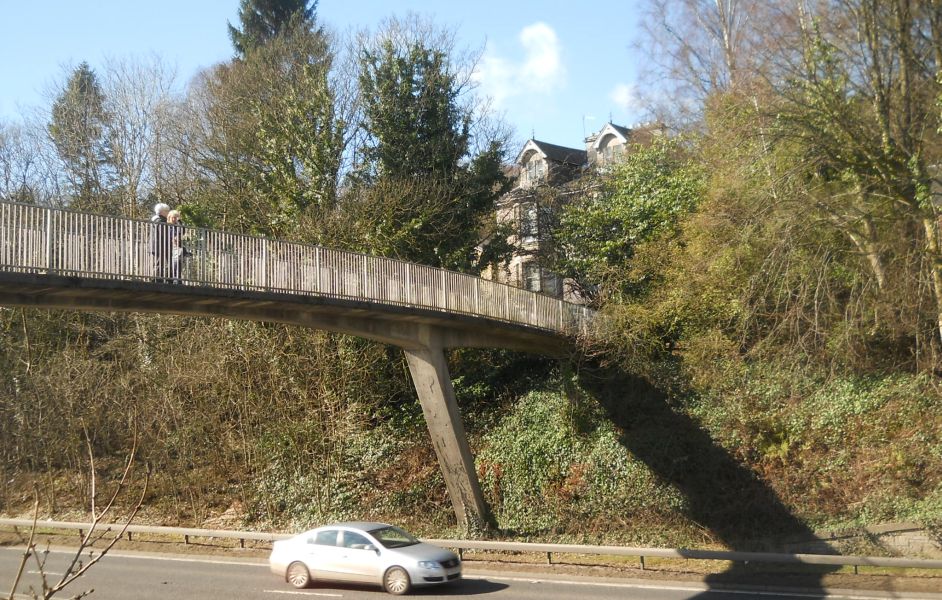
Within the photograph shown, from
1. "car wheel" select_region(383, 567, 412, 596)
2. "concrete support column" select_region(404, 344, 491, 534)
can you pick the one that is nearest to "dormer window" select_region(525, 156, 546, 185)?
"concrete support column" select_region(404, 344, 491, 534)

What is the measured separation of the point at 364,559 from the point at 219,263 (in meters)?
5.99

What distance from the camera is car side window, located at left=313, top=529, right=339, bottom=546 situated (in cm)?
1625

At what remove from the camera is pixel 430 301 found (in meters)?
19.7

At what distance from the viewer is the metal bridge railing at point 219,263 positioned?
13195 mm

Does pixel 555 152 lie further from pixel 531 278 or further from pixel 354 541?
pixel 354 541

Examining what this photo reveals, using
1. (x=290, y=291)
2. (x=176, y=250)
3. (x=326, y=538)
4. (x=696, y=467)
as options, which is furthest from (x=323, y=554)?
(x=696, y=467)

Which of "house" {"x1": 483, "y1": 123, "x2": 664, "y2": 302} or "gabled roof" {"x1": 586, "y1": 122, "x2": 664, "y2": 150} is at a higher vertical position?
"gabled roof" {"x1": 586, "y1": 122, "x2": 664, "y2": 150}

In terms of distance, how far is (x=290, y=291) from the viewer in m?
16.7

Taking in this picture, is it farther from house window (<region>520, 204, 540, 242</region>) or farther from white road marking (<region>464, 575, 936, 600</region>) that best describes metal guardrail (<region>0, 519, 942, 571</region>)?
house window (<region>520, 204, 540, 242</region>)

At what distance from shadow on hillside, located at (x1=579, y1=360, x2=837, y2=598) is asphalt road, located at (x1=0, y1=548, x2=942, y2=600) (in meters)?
2.91

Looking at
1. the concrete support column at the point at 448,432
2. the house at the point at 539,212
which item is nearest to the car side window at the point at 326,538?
the concrete support column at the point at 448,432

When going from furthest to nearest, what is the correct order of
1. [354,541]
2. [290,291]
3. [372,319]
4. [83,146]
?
[83,146], [372,319], [290,291], [354,541]

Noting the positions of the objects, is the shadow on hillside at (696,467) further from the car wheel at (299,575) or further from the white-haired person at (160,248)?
the white-haired person at (160,248)

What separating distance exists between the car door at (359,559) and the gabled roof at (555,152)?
30.1m
